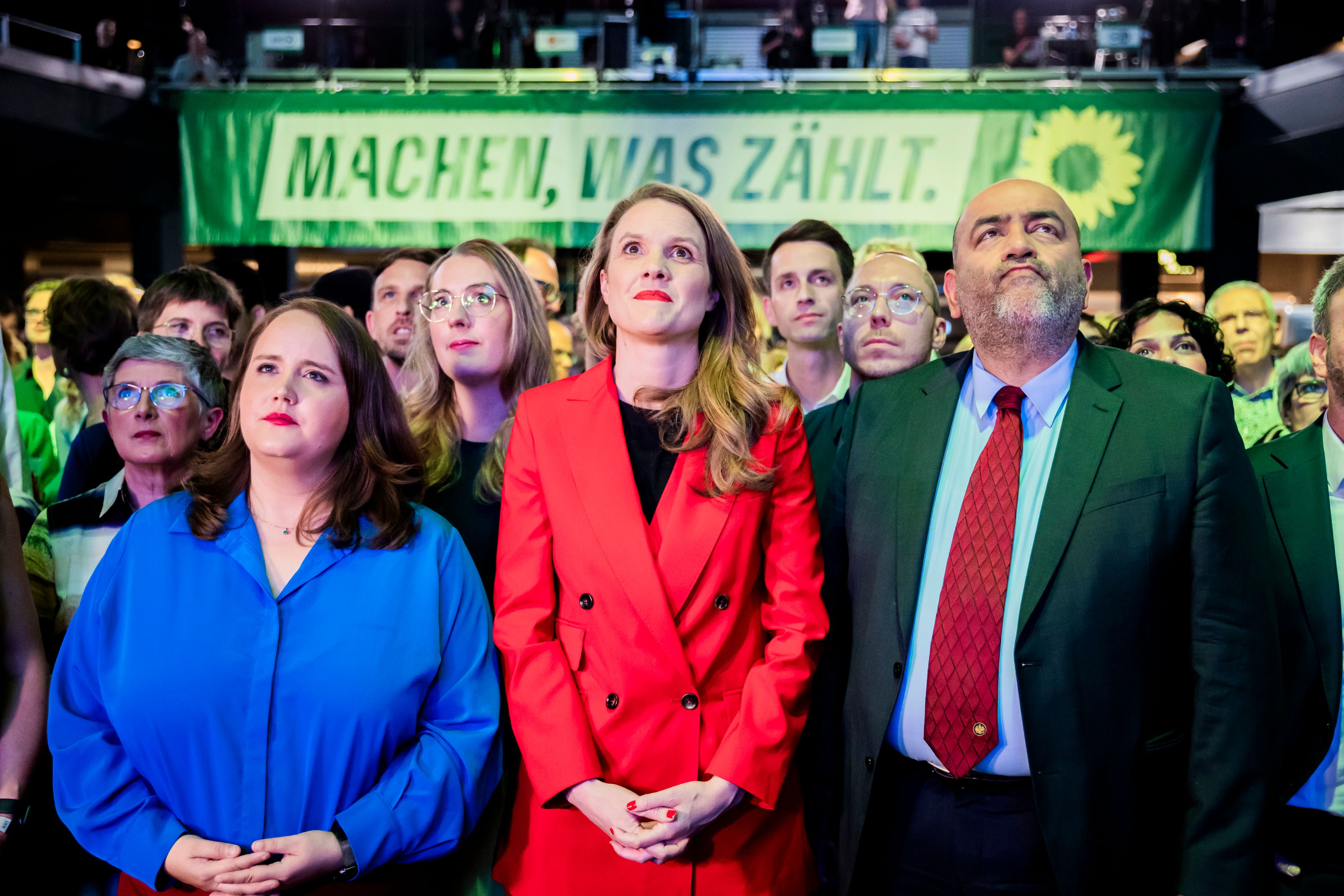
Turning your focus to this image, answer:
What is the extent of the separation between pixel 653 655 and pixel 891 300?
1390mm

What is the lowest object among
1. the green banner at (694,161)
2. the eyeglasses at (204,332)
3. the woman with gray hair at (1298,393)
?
the woman with gray hair at (1298,393)

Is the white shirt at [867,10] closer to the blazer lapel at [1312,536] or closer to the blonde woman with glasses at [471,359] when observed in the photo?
the blonde woman with glasses at [471,359]

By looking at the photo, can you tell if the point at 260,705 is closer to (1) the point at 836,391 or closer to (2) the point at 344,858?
(2) the point at 344,858

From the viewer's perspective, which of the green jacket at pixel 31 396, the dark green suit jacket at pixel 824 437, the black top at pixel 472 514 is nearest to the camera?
the black top at pixel 472 514

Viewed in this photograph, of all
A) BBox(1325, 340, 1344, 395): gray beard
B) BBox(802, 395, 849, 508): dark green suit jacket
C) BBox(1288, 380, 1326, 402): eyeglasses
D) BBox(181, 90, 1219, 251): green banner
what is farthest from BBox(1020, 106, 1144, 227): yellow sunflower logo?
BBox(1325, 340, 1344, 395): gray beard

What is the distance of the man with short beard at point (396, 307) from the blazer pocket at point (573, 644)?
1674mm

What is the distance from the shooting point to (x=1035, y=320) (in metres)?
1.89

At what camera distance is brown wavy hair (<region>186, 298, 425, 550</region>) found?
1913mm

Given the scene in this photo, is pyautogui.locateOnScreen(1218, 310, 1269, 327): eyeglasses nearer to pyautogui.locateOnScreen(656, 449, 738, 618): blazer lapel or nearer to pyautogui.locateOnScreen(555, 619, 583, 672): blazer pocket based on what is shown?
pyautogui.locateOnScreen(656, 449, 738, 618): blazer lapel

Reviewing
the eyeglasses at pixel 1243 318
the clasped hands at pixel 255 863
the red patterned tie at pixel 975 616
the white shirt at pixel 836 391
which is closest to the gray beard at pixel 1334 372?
the red patterned tie at pixel 975 616

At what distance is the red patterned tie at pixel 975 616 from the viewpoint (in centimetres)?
179

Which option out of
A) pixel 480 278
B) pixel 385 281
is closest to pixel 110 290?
pixel 385 281

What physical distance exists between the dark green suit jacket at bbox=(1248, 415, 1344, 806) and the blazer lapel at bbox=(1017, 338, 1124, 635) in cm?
38

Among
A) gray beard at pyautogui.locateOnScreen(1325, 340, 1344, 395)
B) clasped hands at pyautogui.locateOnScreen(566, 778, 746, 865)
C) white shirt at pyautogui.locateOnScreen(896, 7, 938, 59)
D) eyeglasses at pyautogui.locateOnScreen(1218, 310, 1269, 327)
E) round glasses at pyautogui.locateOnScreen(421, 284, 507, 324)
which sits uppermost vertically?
white shirt at pyautogui.locateOnScreen(896, 7, 938, 59)
